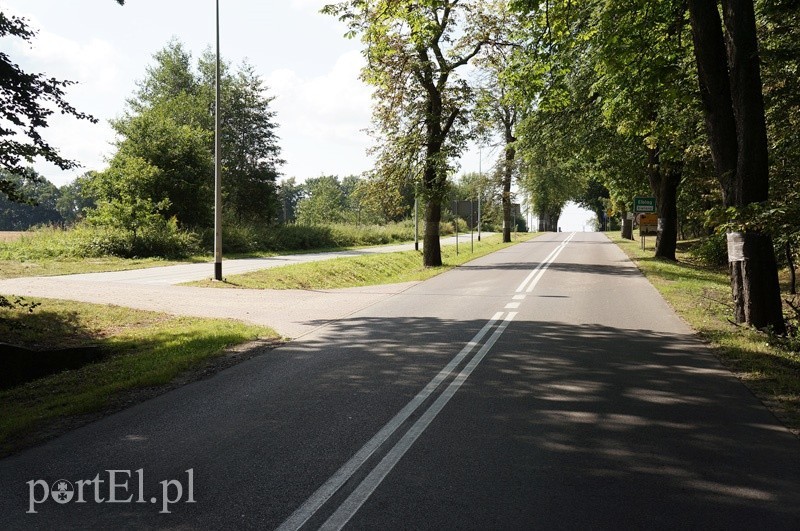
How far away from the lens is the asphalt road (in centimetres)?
363

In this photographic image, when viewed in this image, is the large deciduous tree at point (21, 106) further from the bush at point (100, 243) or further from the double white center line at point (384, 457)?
the bush at point (100, 243)

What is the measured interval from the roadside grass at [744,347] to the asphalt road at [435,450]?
31cm

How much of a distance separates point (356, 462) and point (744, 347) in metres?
6.80

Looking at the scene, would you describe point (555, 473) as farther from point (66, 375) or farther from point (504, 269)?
point (504, 269)

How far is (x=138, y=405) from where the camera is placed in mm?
6133

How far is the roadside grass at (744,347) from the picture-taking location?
6211 millimetres

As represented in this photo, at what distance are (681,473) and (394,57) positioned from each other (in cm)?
2106

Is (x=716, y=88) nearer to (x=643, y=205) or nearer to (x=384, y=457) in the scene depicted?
(x=384, y=457)

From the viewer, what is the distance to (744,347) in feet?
28.3

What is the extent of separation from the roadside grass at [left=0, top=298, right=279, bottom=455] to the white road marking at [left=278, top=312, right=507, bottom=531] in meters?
2.81

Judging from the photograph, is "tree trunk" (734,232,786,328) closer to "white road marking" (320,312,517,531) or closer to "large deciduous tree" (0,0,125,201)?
"white road marking" (320,312,517,531)

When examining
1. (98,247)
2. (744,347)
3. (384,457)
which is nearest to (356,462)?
(384,457)

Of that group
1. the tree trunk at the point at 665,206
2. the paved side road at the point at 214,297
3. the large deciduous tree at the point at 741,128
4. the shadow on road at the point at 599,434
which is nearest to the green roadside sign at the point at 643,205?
the tree trunk at the point at 665,206

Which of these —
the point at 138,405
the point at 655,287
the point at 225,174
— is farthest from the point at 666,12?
the point at 225,174
